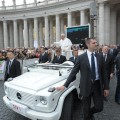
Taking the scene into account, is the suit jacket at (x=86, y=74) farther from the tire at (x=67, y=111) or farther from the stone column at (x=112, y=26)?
the stone column at (x=112, y=26)

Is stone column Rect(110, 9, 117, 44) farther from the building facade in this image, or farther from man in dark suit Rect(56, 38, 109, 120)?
man in dark suit Rect(56, 38, 109, 120)

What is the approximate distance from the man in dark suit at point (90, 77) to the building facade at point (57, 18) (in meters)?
20.5

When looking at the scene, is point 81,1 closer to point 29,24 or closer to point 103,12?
point 103,12

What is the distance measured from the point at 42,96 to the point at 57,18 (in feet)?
134

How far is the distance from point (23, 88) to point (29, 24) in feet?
170

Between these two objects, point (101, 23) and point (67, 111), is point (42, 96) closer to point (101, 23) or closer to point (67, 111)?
point (67, 111)

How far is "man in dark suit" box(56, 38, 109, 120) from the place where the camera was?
16.4 ft

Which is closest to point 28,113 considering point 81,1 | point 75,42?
point 75,42

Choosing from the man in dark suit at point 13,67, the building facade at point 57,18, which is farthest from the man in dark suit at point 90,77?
the building facade at point 57,18

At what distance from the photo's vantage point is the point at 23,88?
221 inches

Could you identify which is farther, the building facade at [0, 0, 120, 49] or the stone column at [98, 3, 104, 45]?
the building facade at [0, 0, 120, 49]

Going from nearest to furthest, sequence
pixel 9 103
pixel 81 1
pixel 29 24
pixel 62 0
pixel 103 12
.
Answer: pixel 9 103 < pixel 103 12 < pixel 81 1 < pixel 62 0 < pixel 29 24

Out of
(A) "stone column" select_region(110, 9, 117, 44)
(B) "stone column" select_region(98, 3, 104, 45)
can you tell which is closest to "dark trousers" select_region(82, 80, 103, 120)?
(B) "stone column" select_region(98, 3, 104, 45)

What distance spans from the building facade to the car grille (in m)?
20.5
